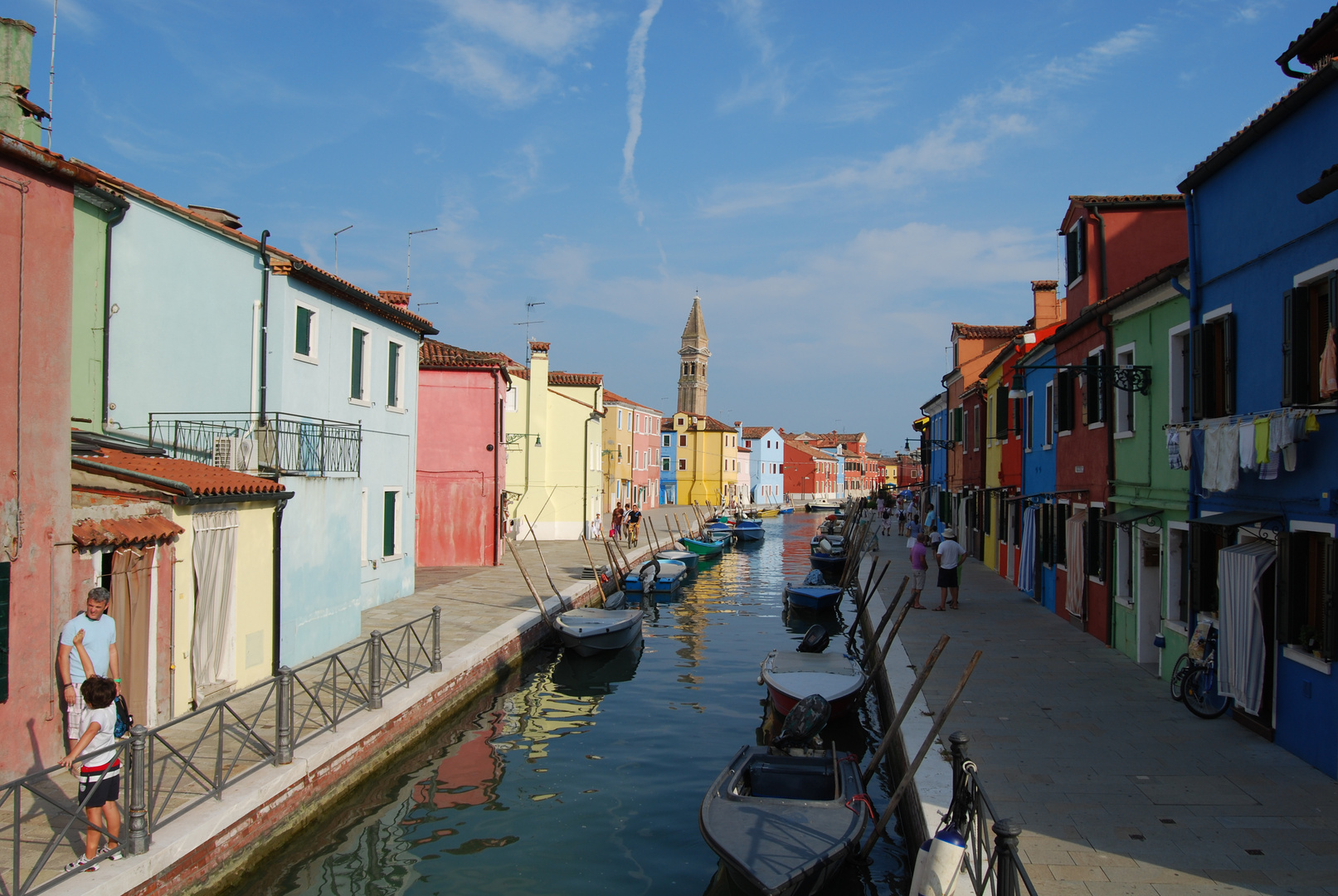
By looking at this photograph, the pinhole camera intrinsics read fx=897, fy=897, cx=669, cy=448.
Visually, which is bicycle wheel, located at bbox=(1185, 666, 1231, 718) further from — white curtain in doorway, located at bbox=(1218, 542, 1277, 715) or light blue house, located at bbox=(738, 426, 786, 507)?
light blue house, located at bbox=(738, 426, 786, 507)

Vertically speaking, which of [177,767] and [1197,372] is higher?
[1197,372]

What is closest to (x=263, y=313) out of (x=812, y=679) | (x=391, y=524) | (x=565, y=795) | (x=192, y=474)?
(x=192, y=474)

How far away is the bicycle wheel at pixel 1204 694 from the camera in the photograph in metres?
10.3

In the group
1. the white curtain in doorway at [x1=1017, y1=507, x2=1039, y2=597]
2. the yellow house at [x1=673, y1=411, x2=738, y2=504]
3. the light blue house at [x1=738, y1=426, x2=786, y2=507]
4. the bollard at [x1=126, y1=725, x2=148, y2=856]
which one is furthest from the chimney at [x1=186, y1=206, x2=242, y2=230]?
the light blue house at [x1=738, y1=426, x2=786, y2=507]

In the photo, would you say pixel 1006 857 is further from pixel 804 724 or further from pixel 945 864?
pixel 804 724

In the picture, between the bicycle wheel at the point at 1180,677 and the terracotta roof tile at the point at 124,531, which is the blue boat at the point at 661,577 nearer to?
the bicycle wheel at the point at 1180,677

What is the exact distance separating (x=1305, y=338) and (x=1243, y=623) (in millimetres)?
2997

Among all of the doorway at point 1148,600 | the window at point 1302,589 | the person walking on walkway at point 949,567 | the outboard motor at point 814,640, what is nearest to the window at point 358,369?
the outboard motor at point 814,640

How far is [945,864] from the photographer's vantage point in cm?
617

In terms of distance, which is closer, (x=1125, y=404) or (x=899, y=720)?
(x=899, y=720)

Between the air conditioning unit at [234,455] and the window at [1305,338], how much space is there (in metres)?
13.0

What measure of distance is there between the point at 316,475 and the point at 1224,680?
12722 millimetres

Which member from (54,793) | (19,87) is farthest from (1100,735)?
(19,87)

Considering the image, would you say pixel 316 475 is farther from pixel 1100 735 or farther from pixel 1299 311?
pixel 1299 311
